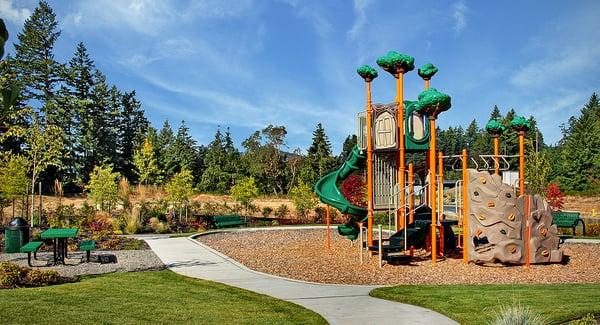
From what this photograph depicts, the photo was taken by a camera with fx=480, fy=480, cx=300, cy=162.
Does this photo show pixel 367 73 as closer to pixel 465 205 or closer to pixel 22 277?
pixel 465 205

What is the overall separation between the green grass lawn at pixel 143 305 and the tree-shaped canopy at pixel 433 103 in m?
6.86

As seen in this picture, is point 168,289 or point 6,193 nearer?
point 168,289

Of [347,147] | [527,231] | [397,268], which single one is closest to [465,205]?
[527,231]

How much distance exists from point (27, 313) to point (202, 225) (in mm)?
18207

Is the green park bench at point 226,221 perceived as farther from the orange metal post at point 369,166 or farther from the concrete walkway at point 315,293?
the orange metal post at point 369,166

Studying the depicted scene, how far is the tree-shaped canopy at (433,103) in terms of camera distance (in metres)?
12.2

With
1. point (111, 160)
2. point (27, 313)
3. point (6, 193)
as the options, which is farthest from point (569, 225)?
point (111, 160)

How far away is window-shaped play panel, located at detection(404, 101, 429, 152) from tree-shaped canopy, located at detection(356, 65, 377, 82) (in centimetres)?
122

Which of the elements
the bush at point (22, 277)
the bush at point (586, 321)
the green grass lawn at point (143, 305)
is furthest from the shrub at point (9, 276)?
the bush at point (586, 321)

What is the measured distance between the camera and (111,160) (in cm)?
4847

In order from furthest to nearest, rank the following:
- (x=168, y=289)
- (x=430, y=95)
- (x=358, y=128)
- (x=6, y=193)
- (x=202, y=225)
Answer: (x=202, y=225)
(x=6, y=193)
(x=358, y=128)
(x=430, y=95)
(x=168, y=289)

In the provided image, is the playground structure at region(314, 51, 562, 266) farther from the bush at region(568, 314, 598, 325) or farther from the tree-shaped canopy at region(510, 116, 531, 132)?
the bush at region(568, 314, 598, 325)

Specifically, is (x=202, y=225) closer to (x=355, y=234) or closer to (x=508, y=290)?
(x=355, y=234)

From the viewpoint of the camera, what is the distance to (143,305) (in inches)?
286
